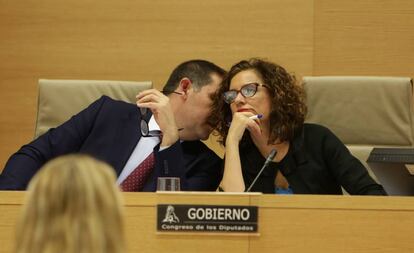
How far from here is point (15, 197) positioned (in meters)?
1.88

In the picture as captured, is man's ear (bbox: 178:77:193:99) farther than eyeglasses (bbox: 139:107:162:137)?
Yes

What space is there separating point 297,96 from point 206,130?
37 cm

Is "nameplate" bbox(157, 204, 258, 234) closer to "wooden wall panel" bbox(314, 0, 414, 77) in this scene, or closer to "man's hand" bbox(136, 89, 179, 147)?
"man's hand" bbox(136, 89, 179, 147)

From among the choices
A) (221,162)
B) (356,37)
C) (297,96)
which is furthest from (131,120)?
(356,37)

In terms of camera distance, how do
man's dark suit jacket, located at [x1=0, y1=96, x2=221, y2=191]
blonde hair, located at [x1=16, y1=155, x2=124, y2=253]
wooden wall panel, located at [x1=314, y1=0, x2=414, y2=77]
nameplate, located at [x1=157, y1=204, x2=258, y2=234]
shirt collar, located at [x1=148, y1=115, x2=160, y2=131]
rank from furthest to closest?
wooden wall panel, located at [x1=314, y1=0, x2=414, y2=77] < shirt collar, located at [x1=148, y1=115, x2=160, y2=131] < man's dark suit jacket, located at [x1=0, y1=96, x2=221, y2=191] < nameplate, located at [x1=157, y1=204, x2=258, y2=234] < blonde hair, located at [x1=16, y1=155, x2=124, y2=253]

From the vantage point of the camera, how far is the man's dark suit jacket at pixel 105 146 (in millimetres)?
2631

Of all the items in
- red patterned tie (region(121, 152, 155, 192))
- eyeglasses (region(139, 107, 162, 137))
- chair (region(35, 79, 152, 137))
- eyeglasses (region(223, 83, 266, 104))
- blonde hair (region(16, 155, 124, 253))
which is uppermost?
blonde hair (region(16, 155, 124, 253))

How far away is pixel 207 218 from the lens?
1.83 m

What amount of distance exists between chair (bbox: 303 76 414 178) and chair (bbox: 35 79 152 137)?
27.0 inches

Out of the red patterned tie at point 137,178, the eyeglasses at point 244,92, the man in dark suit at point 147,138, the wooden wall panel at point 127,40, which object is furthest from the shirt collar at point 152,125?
the wooden wall panel at point 127,40

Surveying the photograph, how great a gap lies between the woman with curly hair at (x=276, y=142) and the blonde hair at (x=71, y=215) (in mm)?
1617

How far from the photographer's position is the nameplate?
1.82m

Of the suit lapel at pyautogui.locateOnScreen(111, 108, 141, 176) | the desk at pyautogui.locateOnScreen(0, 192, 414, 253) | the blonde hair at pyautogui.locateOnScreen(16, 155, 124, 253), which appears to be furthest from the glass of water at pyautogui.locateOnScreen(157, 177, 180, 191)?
the blonde hair at pyautogui.locateOnScreen(16, 155, 124, 253)

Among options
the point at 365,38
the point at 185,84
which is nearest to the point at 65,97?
the point at 185,84
